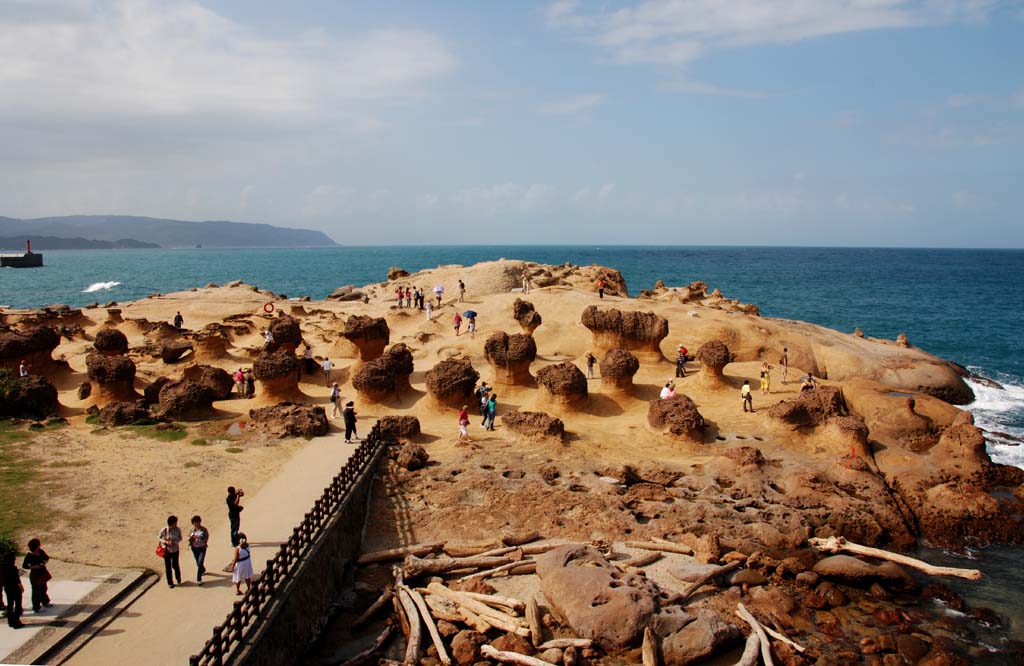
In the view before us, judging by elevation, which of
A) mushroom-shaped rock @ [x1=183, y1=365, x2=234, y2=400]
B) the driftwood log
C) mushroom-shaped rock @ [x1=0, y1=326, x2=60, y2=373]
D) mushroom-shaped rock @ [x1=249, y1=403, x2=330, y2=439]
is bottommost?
the driftwood log

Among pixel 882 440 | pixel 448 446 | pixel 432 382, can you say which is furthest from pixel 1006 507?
pixel 432 382

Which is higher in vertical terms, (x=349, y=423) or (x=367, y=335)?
(x=367, y=335)

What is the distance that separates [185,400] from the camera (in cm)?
2664

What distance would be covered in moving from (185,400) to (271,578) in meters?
15.0

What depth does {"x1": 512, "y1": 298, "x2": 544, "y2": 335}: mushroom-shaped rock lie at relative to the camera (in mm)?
39312

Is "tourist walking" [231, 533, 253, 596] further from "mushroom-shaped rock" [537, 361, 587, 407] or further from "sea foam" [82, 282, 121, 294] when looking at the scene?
"sea foam" [82, 282, 121, 294]

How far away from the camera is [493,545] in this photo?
18.3 metres

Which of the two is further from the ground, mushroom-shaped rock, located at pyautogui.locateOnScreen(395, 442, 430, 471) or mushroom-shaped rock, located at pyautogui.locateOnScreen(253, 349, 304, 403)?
mushroom-shaped rock, located at pyautogui.locateOnScreen(253, 349, 304, 403)

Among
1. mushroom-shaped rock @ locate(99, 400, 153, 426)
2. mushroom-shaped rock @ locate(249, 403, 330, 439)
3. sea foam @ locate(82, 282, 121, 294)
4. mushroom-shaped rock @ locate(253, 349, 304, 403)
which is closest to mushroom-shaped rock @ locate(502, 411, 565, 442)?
mushroom-shaped rock @ locate(249, 403, 330, 439)

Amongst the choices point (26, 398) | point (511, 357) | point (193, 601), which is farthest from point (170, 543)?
point (511, 357)

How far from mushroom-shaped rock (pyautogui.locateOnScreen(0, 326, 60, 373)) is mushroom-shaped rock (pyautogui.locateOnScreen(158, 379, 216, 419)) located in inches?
383

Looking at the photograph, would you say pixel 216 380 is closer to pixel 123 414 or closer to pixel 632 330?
pixel 123 414

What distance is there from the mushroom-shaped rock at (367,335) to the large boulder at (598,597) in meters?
19.4

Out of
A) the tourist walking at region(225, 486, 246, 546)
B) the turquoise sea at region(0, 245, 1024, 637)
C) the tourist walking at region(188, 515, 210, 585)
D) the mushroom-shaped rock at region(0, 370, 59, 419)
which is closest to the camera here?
the tourist walking at region(188, 515, 210, 585)
